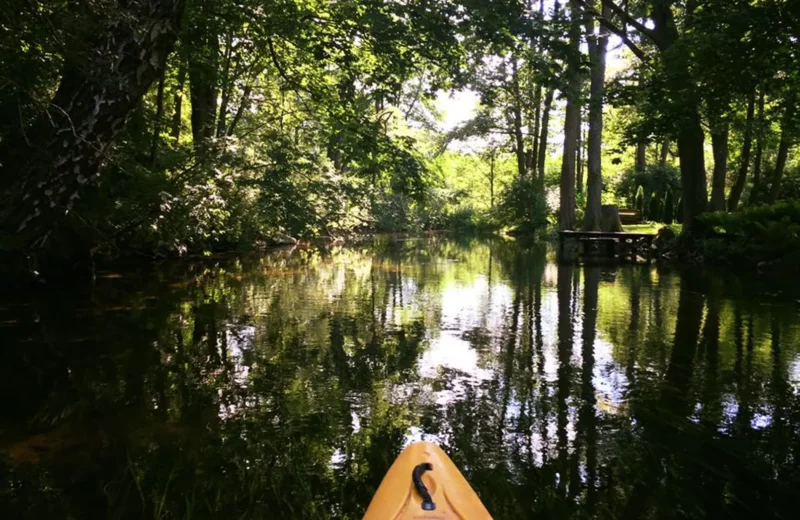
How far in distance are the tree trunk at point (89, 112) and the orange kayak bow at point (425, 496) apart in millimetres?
3589

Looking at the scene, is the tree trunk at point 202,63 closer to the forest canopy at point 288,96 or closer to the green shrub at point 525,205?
the forest canopy at point 288,96

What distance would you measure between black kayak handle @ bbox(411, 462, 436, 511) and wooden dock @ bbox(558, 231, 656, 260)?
53.8 feet

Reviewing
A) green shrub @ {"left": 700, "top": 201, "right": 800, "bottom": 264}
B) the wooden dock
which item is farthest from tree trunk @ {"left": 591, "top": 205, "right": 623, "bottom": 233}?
green shrub @ {"left": 700, "top": 201, "right": 800, "bottom": 264}

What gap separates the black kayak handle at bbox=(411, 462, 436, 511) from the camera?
7.36 ft

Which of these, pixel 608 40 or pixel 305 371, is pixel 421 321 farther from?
pixel 608 40

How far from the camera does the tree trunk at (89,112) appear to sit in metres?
4.54

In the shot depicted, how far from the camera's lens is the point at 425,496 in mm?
2291

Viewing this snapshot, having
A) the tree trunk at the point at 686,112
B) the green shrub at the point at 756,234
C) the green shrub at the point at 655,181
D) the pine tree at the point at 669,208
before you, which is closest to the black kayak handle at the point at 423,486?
the tree trunk at the point at 686,112

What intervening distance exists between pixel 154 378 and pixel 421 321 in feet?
12.4

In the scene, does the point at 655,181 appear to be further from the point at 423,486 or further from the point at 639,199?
the point at 423,486

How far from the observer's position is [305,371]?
5.46 meters

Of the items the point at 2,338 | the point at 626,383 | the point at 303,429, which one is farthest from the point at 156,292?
the point at 626,383

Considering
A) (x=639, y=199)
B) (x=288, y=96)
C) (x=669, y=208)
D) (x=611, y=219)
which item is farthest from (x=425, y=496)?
(x=639, y=199)

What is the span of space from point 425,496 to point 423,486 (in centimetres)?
5
